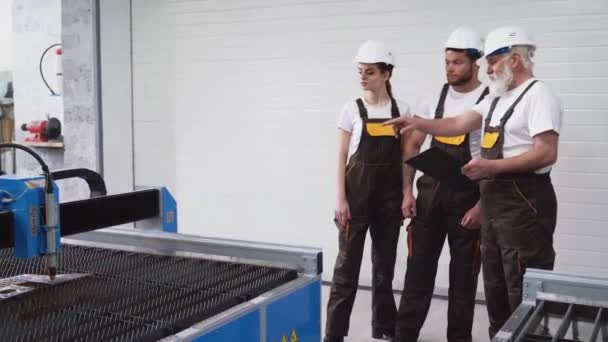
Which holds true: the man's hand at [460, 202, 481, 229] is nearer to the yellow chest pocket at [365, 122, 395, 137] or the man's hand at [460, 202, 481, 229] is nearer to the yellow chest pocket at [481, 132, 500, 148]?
the yellow chest pocket at [481, 132, 500, 148]

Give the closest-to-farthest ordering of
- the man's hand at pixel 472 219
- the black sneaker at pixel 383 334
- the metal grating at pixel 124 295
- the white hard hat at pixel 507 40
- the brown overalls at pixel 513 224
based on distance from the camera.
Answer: the metal grating at pixel 124 295
the brown overalls at pixel 513 224
the white hard hat at pixel 507 40
the man's hand at pixel 472 219
the black sneaker at pixel 383 334

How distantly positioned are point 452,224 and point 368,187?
18.0 inches

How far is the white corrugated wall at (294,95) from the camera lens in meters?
3.88

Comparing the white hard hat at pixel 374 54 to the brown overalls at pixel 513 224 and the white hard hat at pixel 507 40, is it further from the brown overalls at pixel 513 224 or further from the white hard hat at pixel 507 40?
the brown overalls at pixel 513 224

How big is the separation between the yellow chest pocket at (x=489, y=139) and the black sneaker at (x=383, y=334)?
1.24 m

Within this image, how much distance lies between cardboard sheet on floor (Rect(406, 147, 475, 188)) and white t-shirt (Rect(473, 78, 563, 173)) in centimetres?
28

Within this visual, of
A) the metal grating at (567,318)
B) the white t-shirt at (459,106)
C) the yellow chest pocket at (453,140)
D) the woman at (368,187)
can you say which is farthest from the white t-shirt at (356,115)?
the metal grating at (567,318)

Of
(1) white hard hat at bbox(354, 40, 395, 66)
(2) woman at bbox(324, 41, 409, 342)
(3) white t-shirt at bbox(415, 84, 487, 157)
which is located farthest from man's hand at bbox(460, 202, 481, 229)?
(1) white hard hat at bbox(354, 40, 395, 66)

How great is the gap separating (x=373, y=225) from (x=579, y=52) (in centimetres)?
165

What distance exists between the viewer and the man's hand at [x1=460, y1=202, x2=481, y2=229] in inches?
117

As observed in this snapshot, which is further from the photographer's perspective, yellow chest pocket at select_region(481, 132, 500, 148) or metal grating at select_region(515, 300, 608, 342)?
yellow chest pocket at select_region(481, 132, 500, 148)

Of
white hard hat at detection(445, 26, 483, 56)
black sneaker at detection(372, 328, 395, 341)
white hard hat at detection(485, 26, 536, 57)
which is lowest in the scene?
black sneaker at detection(372, 328, 395, 341)

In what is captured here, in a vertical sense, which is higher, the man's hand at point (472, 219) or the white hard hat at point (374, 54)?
the white hard hat at point (374, 54)

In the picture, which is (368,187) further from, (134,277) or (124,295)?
(124,295)
